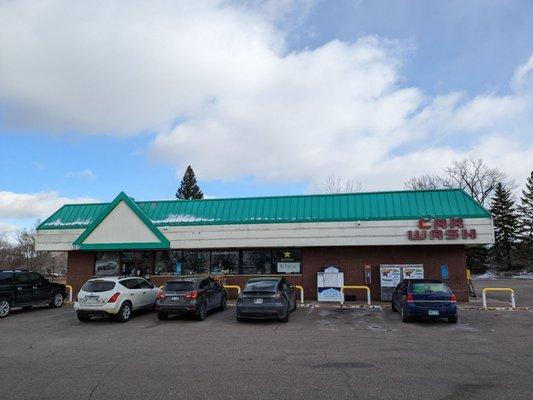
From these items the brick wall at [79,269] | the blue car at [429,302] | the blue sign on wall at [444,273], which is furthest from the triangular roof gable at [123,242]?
the blue sign on wall at [444,273]

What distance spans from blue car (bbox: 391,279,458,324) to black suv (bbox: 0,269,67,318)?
15.1 m

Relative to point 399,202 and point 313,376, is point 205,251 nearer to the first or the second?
point 399,202

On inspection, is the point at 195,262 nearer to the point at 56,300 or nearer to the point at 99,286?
the point at 56,300

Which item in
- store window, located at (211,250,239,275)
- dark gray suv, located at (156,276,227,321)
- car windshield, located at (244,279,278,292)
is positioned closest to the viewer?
A: car windshield, located at (244,279,278,292)

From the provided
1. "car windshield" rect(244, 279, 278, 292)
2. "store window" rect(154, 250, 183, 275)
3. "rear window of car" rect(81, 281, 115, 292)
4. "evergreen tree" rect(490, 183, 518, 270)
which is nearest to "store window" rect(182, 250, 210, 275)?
"store window" rect(154, 250, 183, 275)

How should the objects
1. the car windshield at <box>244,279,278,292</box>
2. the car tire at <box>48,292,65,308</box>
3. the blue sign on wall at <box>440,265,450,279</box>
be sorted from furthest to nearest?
1. the blue sign on wall at <box>440,265,450,279</box>
2. the car tire at <box>48,292,65,308</box>
3. the car windshield at <box>244,279,278,292</box>

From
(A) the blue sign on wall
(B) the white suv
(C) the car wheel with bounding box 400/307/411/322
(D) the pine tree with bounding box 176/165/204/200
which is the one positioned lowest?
(C) the car wheel with bounding box 400/307/411/322

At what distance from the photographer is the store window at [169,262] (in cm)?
2522

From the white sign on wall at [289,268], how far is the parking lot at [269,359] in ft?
25.4

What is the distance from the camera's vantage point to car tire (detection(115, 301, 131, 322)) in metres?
16.1

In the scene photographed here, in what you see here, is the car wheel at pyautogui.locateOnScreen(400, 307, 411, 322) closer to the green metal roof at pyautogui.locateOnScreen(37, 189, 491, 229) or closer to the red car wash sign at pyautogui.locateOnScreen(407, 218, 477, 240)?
the red car wash sign at pyautogui.locateOnScreen(407, 218, 477, 240)

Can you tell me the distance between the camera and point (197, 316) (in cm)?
1616

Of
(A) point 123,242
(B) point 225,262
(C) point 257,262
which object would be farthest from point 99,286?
(C) point 257,262

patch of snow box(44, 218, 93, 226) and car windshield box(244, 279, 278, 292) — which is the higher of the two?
patch of snow box(44, 218, 93, 226)
